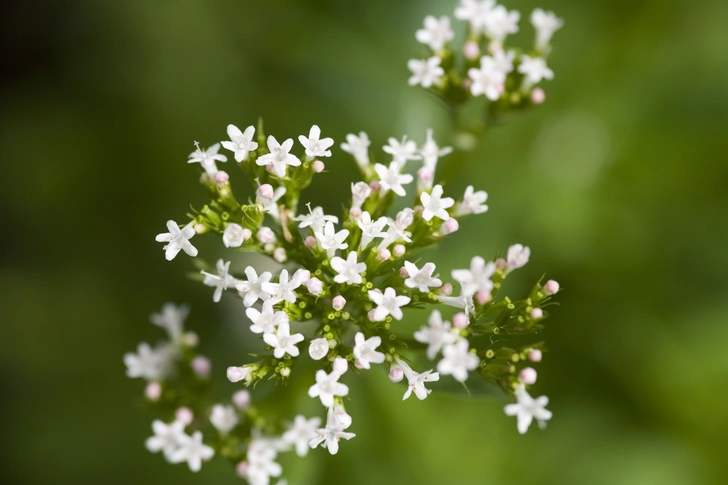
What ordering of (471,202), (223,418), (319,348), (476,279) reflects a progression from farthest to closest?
(223,418)
(471,202)
(319,348)
(476,279)

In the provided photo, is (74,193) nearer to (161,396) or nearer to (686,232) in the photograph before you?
(161,396)

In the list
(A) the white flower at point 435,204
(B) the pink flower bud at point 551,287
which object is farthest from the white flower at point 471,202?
(B) the pink flower bud at point 551,287

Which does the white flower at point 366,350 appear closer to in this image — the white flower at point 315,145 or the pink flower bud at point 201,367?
the white flower at point 315,145

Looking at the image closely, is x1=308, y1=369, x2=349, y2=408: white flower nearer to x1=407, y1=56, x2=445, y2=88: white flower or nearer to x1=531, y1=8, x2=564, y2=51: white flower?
x1=407, y1=56, x2=445, y2=88: white flower

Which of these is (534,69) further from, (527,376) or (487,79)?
(527,376)

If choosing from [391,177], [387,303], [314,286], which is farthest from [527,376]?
[391,177]

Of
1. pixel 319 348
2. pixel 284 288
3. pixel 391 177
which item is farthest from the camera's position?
pixel 391 177
